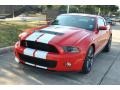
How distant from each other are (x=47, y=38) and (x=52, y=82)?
99 centimetres

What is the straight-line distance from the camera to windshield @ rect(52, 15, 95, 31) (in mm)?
7495

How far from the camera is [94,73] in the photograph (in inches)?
267

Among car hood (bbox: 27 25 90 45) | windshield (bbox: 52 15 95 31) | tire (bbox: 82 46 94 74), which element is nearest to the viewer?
car hood (bbox: 27 25 90 45)

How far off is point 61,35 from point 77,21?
4.92 ft

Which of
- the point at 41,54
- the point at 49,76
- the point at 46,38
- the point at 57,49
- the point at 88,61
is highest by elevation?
the point at 46,38

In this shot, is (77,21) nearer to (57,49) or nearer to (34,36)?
(34,36)

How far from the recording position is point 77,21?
25.2ft

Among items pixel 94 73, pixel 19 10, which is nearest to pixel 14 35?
pixel 94 73

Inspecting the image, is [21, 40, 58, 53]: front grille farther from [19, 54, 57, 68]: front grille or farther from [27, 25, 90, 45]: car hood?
[19, 54, 57, 68]: front grille

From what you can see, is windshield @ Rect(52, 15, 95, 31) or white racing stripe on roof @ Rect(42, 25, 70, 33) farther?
windshield @ Rect(52, 15, 95, 31)

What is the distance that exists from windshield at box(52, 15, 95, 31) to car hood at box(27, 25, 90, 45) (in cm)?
46

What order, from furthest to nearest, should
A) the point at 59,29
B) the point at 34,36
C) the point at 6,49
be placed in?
the point at 6,49 → the point at 59,29 → the point at 34,36

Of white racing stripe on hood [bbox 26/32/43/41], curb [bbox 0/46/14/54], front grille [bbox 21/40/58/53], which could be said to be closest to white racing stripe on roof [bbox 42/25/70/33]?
white racing stripe on hood [bbox 26/32/43/41]

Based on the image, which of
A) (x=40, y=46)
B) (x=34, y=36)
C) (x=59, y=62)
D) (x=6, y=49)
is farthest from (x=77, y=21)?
(x=6, y=49)
